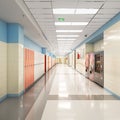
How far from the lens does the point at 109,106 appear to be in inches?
213

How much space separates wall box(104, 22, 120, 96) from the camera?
22.3 feet

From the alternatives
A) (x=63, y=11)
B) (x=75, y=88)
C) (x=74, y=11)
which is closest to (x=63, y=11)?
(x=63, y=11)

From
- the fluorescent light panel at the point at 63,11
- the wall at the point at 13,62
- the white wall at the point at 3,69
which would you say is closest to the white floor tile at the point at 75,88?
the wall at the point at 13,62

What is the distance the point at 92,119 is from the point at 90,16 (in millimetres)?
4306

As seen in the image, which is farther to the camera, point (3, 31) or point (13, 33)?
point (13, 33)

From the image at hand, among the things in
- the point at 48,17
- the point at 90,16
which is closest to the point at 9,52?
the point at 48,17

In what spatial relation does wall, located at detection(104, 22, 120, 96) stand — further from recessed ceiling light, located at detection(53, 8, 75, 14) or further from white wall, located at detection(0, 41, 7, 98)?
white wall, located at detection(0, 41, 7, 98)

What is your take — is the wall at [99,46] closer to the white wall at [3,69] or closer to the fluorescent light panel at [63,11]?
the fluorescent light panel at [63,11]

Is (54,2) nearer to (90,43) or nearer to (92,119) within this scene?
(92,119)

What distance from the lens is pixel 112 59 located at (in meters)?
7.44

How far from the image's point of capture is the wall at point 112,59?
6792 mm

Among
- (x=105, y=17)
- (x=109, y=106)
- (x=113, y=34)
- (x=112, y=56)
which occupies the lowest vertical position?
(x=109, y=106)

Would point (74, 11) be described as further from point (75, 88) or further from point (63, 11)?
point (75, 88)

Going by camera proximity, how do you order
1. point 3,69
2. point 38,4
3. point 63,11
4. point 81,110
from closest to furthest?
point 81,110 → point 38,4 → point 3,69 → point 63,11
